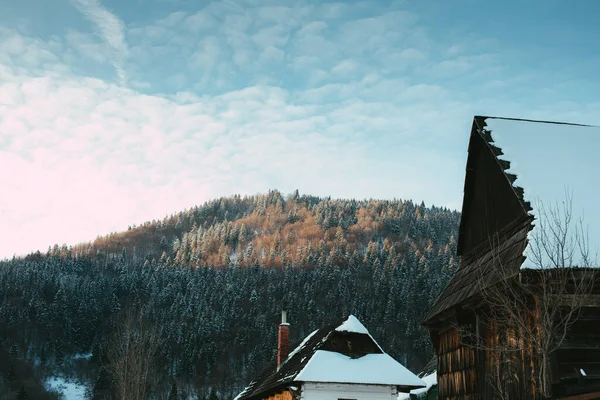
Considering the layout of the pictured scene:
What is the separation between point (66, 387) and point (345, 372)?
5318 inches

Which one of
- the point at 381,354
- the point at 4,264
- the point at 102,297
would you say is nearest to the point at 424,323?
the point at 381,354

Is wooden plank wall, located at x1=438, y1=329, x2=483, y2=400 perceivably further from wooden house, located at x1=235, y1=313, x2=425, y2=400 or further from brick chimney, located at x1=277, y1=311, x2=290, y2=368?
brick chimney, located at x1=277, y1=311, x2=290, y2=368

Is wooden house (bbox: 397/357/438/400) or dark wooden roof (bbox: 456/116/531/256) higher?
dark wooden roof (bbox: 456/116/531/256)

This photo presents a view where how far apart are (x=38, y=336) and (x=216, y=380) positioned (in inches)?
1872

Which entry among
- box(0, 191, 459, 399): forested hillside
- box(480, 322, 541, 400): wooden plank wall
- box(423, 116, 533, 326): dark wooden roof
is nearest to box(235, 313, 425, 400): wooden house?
box(423, 116, 533, 326): dark wooden roof

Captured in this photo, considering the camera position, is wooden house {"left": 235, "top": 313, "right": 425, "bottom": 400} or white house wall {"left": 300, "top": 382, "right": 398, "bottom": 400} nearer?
wooden house {"left": 235, "top": 313, "right": 425, "bottom": 400}

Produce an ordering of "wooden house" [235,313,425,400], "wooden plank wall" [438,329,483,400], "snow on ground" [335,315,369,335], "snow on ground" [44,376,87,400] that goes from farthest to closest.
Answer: "snow on ground" [44,376,87,400] < "snow on ground" [335,315,369,335] < "wooden house" [235,313,425,400] < "wooden plank wall" [438,329,483,400]

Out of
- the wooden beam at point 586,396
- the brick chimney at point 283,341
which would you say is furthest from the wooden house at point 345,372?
the wooden beam at point 586,396

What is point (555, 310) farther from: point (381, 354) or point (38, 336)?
point (38, 336)

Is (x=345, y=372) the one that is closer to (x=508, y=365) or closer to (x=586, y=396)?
(x=508, y=365)

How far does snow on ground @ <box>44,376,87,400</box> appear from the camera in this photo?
142 metres

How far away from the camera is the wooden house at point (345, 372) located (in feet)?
84.2

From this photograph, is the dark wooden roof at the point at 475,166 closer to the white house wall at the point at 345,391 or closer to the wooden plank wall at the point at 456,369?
the wooden plank wall at the point at 456,369

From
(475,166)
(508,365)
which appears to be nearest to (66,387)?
(475,166)
